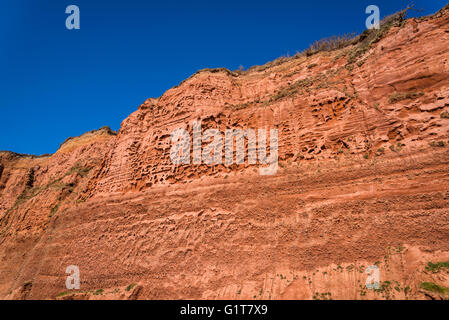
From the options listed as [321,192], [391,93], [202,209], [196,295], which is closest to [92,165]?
[202,209]

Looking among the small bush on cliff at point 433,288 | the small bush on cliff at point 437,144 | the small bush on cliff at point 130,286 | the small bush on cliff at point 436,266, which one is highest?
the small bush on cliff at point 437,144

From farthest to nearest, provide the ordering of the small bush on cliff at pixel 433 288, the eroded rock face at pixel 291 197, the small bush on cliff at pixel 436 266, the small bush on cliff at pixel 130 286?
the small bush on cliff at pixel 130 286, the eroded rock face at pixel 291 197, the small bush on cliff at pixel 436 266, the small bush on cliff at pixel 433 288

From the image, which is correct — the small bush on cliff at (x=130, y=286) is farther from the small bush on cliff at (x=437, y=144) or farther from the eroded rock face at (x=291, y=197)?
the small bush on cliff at (x=437, y=144)

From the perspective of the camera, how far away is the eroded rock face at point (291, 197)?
29.3 feet

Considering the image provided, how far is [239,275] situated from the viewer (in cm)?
1082

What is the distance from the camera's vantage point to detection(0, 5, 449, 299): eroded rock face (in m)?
8.95

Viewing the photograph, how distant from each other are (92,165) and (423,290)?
2776cm

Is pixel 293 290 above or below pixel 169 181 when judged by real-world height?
below

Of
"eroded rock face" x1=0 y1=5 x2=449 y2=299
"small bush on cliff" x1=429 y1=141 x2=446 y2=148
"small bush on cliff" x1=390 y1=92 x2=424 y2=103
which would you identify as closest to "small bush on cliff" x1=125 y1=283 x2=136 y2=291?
"eroded rock face" x1=0 y1=5 x2=449 y2=299

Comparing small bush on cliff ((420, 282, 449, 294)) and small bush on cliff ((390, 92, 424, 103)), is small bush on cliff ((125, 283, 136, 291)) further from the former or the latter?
small bush on cliff ((390, 92, 424, 103))

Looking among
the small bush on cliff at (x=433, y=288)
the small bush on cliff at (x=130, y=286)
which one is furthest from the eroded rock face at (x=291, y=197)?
the small bush on cliff at (x=130, y=286)

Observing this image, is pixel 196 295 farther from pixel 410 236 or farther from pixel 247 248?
pixel 410 236

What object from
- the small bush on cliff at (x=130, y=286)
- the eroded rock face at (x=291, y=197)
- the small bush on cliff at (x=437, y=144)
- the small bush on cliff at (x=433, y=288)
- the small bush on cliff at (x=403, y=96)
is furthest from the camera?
the small bush on cliff at (x=130, y=286)

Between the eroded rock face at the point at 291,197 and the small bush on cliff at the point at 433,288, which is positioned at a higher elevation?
the eroded rock face at the point at 291,197
